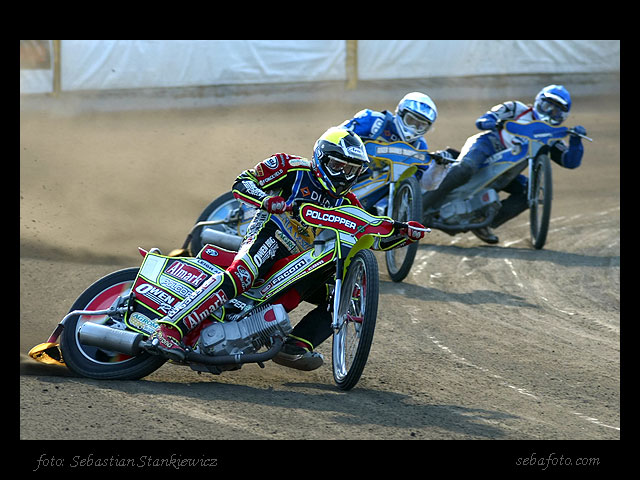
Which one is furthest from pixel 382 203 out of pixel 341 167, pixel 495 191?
pixel 341 167

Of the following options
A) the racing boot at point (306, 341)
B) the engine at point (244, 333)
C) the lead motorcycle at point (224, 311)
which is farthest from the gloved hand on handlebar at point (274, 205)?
the racing boot at point (306, 341)

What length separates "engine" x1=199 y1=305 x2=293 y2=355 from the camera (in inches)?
280

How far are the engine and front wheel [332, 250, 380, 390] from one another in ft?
1.35

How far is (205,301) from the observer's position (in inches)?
279

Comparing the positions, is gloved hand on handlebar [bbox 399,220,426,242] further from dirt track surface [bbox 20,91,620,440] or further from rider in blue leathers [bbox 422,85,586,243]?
rider in blue leathers [bbox 422,85,586,243]

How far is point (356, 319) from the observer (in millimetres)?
6871

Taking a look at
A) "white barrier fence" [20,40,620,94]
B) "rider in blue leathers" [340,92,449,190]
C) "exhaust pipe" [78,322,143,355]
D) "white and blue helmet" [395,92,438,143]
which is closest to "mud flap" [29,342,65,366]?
"exhaust pipe" [78,322,143,355]

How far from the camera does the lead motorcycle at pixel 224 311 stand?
7027 millimetres

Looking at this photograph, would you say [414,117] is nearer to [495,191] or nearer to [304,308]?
[495,191]

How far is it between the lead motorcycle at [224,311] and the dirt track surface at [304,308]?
0.63ft

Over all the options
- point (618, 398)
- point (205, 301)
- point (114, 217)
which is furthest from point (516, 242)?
point (205, 301)

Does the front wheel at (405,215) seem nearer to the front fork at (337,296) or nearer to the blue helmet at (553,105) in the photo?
the blue helmet at (553,105)

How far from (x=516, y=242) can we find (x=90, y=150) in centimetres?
884

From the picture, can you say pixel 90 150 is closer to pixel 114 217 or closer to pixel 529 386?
pixel 114 217
